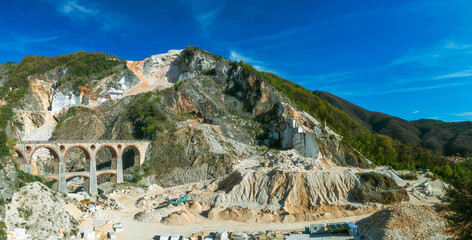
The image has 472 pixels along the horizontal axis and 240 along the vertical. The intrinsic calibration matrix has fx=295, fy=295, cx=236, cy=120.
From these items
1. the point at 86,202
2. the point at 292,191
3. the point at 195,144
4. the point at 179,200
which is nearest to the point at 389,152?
the point at 292,191

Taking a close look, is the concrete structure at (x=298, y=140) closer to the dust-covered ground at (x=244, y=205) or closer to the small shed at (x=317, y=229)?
the dust-covered ground at (x=244, y=205)

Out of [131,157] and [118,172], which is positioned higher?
[131,157]

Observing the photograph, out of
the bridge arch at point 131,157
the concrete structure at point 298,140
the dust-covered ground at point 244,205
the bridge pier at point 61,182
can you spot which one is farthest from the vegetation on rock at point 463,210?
the bridge arch at point 131,157

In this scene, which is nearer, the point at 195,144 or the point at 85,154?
the point at 85,154

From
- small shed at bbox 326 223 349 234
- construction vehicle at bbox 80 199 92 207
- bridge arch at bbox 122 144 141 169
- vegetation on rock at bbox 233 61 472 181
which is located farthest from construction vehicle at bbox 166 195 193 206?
vegetation on rock at bbox 233 61 472 181

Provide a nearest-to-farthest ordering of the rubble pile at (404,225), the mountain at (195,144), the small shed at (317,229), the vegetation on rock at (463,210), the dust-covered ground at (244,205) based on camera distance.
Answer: the vegetation on rock at (463,210), the rubble pile at (404,225), the small shed at (317,229), the dust-covered ground at (244,205), the mountain at (195,144)

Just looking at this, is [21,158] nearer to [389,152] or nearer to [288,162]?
[288,162]

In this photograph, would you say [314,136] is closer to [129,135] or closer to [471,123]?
[129,135]

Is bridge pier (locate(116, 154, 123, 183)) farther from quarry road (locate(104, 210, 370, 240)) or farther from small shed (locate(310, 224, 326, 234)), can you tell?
small shed (locate(310, 224, 326, 234))

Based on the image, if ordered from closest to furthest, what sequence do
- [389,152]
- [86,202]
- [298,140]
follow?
[86,202]
[298,140]
[389,152]
